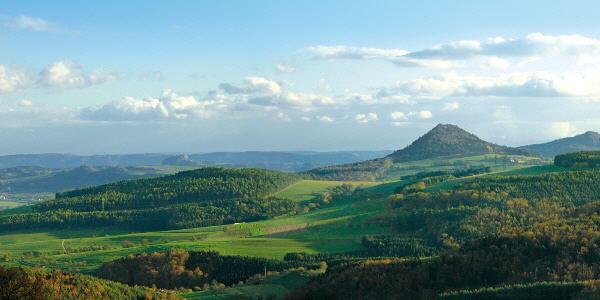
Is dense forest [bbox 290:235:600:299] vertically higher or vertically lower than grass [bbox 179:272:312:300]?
higher

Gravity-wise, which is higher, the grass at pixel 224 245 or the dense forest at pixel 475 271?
the dense forest at pixel 475 271

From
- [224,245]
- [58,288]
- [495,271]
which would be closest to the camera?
[58,288]

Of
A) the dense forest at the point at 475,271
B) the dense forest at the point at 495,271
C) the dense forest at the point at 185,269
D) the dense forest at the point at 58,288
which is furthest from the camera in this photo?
the dense forest at the point at 185,269

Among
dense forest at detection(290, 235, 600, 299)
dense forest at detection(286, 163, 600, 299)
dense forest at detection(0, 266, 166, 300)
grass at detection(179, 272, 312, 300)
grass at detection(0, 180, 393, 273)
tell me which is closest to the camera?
dense forest at detection(0, 266, 166, 300)

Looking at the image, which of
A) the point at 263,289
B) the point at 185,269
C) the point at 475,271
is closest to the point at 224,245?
the point at 185,269

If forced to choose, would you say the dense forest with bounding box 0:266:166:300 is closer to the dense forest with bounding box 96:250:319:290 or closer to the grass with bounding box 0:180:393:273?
the dense forest with bounding box 96:250:319:290

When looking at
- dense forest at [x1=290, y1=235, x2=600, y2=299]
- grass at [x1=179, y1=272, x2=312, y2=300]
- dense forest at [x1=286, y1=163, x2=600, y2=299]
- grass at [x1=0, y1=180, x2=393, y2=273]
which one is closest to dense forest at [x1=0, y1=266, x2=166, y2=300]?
grass at [x1=179, y1=272, x2=312, y2=300]

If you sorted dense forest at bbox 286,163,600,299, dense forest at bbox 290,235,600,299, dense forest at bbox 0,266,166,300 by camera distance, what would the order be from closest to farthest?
1. dense forest at bbox 0,266,166,300
2. dense forest at bbox 286,163,600,299
3. dense forest at bbox 290,235,600,299

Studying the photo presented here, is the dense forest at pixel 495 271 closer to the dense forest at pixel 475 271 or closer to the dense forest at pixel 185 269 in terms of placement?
the dense forest at pixel 475 271

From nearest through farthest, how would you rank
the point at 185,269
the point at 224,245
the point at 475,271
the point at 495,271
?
the point at 495,271 < the point at 475,271 < the point at 185,269 < the point at 224,245

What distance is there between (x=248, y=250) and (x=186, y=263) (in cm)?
1688

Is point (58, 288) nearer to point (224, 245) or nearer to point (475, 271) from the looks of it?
point (475, 271)

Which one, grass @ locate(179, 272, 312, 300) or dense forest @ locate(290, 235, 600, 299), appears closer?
dense forest @ locate(290, 235, 600, 299)

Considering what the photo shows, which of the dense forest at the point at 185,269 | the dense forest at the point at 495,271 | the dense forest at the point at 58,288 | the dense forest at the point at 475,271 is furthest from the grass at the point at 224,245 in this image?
the dense forest at the point at 475,271
